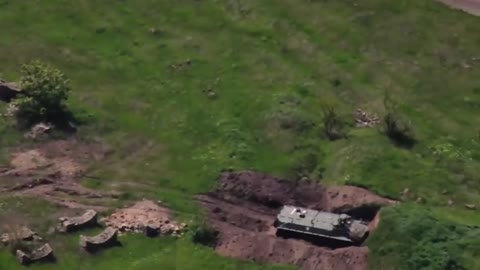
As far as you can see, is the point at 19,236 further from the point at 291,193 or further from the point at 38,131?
the point at 291,193

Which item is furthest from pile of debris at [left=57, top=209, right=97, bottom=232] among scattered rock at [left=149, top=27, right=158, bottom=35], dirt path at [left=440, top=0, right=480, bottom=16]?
dirt path at [left=440, top=0, right=480, bottom=16]

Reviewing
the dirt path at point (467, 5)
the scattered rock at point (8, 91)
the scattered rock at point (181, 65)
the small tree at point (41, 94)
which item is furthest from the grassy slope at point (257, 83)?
the scattered rock at point (8, 91)

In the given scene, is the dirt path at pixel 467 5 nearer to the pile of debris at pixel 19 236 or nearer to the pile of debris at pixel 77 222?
the pile of debris at pixel 77 222

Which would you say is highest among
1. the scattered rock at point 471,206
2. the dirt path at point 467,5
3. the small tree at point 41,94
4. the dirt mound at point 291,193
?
the dirt path at point 467,5

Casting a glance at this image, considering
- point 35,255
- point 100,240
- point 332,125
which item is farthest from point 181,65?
point 35,255

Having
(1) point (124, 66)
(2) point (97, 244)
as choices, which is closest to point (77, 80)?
(1) point (124, 66)

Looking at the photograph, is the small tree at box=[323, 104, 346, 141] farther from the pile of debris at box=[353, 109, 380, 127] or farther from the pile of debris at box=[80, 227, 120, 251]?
the pile of debris at box=[80, 227, 120, 251]
